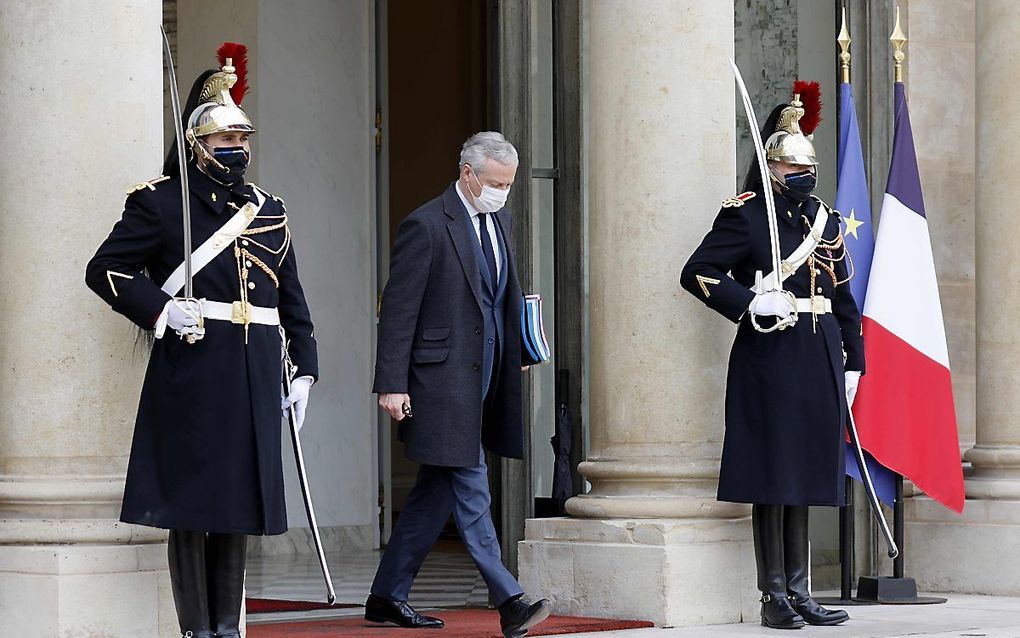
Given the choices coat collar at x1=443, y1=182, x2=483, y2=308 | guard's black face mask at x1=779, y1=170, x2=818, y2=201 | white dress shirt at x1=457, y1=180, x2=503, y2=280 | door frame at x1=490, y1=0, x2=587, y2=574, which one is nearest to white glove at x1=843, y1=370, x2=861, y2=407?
guard's black face mask at x1=779, y1=170, x2=818, y2=201

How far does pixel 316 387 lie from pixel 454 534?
202cm

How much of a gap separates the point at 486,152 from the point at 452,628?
173 cm

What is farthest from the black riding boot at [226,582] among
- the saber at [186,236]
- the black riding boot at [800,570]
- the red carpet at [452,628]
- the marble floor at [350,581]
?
the black riding boot at [800,570]

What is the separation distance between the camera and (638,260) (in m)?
8.09

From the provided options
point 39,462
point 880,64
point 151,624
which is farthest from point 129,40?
point 880,64

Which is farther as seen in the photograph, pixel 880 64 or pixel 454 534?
pixel 454 534

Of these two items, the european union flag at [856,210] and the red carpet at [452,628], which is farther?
the european union flag at [856,210]

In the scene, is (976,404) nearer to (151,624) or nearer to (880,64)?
(880,64)

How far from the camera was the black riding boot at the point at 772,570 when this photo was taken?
7.64 metres

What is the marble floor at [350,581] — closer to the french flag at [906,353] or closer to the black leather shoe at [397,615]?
the black leather shoe at [397,615]

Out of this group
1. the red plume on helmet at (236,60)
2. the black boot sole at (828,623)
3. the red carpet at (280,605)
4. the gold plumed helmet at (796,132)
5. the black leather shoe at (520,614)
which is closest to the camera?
the red plume on helmet at (236,60)

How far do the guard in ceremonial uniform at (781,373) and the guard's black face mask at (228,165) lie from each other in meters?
2.09

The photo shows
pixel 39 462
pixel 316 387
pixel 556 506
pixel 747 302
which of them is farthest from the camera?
pixel 316 387

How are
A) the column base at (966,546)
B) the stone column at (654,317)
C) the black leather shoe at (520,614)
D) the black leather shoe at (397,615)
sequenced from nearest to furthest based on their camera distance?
A: the black leather shoe at (520,614), the black leather shoe at (397,615), the stone column at (654,317), the column base at (966,546)
